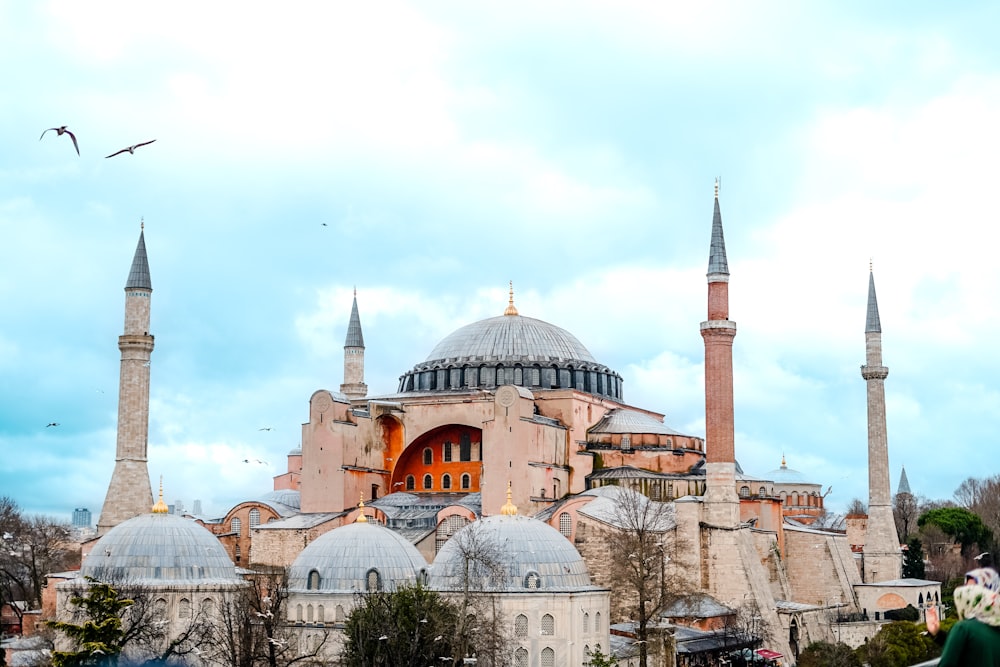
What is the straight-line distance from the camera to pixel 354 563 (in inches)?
952

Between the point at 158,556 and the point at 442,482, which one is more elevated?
the point at 442,482

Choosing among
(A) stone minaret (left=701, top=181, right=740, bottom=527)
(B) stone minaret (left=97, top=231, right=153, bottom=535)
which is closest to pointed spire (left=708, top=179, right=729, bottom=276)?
(A) stone minaret (left=701, top=181, right=740, bottom=527)

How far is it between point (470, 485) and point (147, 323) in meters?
9.27

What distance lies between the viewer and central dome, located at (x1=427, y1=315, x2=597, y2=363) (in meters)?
36.1

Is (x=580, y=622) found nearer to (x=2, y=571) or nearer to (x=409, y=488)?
(x=409, y=488)

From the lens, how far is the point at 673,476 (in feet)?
107

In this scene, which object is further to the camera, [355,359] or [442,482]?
[355,359]

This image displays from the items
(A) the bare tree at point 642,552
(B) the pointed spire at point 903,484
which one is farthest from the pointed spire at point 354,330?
(B) the pointed spire at point 903,484

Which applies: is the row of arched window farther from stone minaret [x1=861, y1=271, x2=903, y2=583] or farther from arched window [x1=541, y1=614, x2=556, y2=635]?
stone minaret [x1=861, y1=271, x2=903, y2=583]

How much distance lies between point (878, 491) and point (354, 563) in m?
19.3

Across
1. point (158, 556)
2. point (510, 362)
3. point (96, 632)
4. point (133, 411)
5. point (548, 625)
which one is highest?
point (510, 362)

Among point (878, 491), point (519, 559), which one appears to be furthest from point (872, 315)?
point (519, 559)

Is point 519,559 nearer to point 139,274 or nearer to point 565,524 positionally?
point 565,524

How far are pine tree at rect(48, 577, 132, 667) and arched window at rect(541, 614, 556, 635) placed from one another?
7286 millimetres
